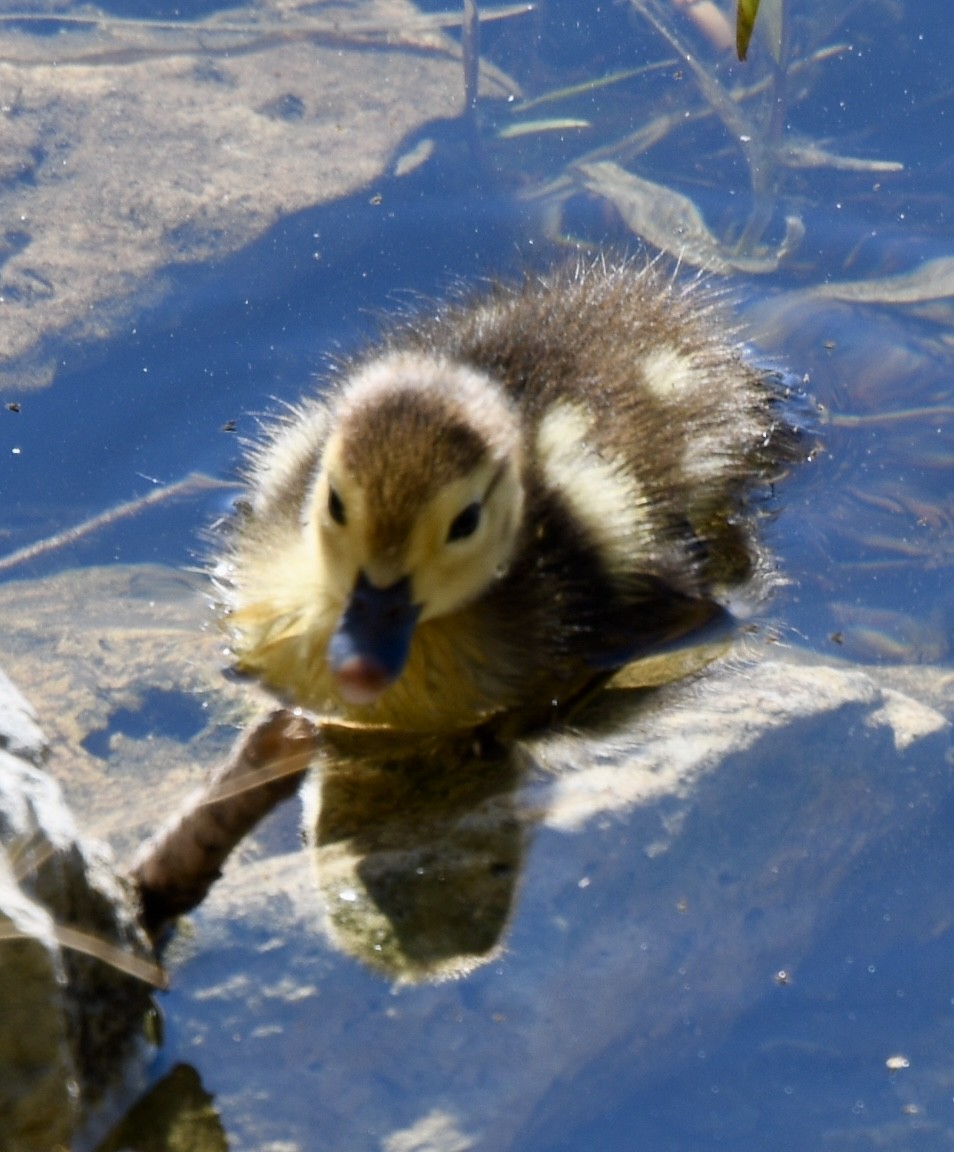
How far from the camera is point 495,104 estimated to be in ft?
18.0

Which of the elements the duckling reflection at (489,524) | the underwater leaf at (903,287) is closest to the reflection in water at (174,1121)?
the duckling reflection at (489,524)

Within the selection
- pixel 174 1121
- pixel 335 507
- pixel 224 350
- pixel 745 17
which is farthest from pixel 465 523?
pixel 224 350

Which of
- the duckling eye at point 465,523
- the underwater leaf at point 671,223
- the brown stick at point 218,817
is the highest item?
the duckling eye at point 465,523

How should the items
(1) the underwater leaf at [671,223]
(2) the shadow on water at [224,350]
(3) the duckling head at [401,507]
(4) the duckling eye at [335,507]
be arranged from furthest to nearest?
(1) the underwater leaf at [671,223] < (2) the shadow on water at [224,350] < (4) the duckling eye at [335,507] < (3) the duckling head at [401,507]

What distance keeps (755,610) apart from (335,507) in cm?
124

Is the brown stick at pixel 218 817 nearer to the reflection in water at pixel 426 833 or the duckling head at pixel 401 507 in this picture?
the reflection in water at pixel 426 833

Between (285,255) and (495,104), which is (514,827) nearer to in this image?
(285,255)

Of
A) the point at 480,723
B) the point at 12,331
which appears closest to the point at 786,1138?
the point at 480,723

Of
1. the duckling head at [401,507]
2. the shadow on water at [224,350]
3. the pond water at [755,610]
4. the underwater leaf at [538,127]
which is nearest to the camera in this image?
the pond water at [755,610]

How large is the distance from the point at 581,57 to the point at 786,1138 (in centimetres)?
414

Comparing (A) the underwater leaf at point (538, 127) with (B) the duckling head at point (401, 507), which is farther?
(A) the underwater leaf at point (538, 127)

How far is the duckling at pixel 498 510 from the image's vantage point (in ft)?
8.59

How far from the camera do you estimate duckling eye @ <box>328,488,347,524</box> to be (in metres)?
2.65

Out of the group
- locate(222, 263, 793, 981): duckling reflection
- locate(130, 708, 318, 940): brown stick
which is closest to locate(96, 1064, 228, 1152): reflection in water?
locate(130, 708, 318, 940): brown stick
